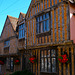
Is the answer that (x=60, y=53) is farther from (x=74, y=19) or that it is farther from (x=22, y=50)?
(x=22, y=50)

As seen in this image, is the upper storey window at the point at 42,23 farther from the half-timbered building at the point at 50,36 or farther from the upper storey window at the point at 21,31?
the upper storey window at the point at 21,31

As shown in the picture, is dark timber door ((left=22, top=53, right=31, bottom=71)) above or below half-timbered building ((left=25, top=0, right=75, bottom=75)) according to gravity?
below

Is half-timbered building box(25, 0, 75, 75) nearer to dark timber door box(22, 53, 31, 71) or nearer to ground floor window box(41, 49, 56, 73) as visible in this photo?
ground floor window box(41, 49, 56, 73)

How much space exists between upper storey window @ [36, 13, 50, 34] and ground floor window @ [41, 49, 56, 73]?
1.86m

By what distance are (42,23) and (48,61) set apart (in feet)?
10.9

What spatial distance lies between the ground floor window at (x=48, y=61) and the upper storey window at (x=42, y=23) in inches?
73.3

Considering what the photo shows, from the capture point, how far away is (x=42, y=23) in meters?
12.7

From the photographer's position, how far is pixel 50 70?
1140 cm

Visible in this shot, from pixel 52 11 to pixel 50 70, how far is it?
465 cm

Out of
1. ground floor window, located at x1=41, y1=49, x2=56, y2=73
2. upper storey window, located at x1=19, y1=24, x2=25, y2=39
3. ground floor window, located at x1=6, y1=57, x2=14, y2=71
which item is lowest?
ground floor window, located at x1=6, y1=57, x2=14, y2=71

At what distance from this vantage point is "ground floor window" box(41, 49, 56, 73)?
11.3 m

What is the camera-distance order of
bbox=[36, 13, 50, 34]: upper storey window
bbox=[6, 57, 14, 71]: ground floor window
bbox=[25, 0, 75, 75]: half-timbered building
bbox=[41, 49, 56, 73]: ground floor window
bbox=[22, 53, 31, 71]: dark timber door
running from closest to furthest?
bbox=[25, 0, 75, 75]: half-timbered building, bbox=[41, 49, 56, 73]: ground floor window, bbox=[36, 13, 50, 34]: upper storey window, bbox=[22, 53, 31, 71]: dark timber door, bbox=[6, 57, 14, 71]: ground floor window

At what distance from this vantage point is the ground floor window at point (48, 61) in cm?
1126

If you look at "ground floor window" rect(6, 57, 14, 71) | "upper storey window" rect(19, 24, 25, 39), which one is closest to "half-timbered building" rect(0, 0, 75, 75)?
"upper storey window" rect(19, 24, 25, 39)
